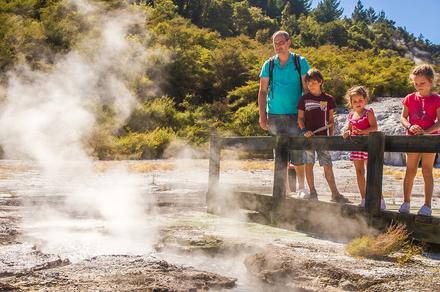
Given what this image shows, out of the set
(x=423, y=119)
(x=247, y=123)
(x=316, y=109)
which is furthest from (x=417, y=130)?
(x=247, y=123)

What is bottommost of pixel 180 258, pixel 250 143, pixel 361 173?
pixel 180 258

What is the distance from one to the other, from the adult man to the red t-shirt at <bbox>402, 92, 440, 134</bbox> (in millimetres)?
1419

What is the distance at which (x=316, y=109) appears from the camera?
19.3 feet

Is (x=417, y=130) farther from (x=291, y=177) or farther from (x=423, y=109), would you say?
(x=291, y=177)

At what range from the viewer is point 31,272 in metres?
3.69

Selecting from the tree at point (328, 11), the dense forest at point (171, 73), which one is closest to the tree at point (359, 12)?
the tree at point (328, 11)

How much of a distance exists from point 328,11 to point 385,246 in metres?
99.0

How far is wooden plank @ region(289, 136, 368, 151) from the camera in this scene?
510cm

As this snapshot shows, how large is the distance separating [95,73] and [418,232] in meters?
23.6

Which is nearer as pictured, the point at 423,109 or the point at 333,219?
the point at 423,109

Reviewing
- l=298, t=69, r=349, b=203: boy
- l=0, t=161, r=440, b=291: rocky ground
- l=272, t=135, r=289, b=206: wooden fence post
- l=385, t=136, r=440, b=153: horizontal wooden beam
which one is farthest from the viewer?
l=272, t=135, r=289, b=206: wooden fence post

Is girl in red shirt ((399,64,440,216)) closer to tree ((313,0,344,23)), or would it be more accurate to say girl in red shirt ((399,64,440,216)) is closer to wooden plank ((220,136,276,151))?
wooden plank ((220,136,276,151))

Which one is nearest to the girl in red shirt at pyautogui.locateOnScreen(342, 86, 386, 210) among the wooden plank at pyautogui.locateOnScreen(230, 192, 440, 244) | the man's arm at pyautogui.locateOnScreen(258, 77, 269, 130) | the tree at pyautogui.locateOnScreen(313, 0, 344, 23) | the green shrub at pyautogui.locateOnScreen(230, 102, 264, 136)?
the wooden plank at pyautogui.locateOnScreen(230, 192, 440, 244)

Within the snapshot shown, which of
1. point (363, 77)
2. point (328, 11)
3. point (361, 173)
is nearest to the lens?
point (361, 173)
